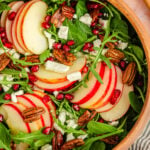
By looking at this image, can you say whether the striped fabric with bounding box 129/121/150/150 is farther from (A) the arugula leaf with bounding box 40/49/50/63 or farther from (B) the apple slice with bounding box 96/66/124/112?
(A) the arugula leaf with bounding box 40/49/50/63

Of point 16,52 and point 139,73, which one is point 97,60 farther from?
point 16,52

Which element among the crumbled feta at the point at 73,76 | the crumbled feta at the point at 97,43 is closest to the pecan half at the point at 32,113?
the crumbled feta at the point at 73,76

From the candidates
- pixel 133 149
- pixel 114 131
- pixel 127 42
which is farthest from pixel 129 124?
pixel 127 42

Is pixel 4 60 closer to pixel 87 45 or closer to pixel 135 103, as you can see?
pixel 87 45

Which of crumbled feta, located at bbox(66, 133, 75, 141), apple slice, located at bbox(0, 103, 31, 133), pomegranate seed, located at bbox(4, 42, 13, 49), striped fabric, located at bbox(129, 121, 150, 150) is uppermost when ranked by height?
pomegranate seed, located at bbox(4, 42, 13, 49)

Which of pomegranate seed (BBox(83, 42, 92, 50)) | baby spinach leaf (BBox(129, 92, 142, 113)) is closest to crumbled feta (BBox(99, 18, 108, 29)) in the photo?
pomegranate seed (BBox(83, 42, 92, 50))

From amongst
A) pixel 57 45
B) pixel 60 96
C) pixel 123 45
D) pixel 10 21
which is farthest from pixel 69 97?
pixel 10 21

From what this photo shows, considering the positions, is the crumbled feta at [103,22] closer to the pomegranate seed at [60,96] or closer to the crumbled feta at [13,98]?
the pomegranate seed at [60,96]

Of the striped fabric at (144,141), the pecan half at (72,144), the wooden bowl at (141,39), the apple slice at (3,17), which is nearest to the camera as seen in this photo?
the wooden bowl at (141,39)
